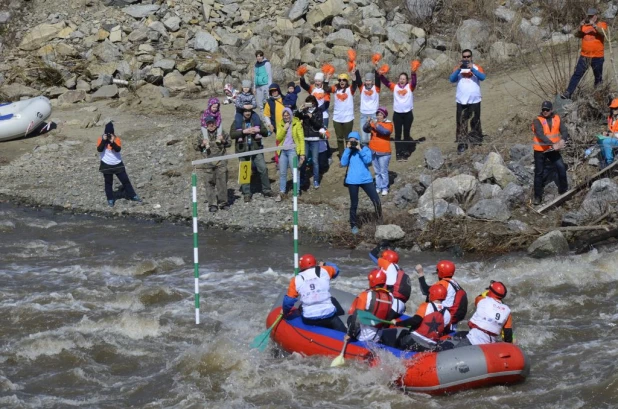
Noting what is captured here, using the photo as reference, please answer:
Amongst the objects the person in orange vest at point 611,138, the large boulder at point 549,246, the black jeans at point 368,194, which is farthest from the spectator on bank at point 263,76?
the large boulder at point 549,246

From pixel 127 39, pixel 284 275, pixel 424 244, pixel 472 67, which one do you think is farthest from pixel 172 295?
pixel 127 39

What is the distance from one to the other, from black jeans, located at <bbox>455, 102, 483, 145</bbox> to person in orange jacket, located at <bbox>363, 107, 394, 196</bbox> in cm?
147

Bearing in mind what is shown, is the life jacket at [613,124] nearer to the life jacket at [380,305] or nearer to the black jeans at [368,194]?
the black jeans at [368,194]

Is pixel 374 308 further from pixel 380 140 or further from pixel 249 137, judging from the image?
pixel 249 137

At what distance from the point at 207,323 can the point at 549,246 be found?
4.73 m

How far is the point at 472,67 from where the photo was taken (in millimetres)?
14289

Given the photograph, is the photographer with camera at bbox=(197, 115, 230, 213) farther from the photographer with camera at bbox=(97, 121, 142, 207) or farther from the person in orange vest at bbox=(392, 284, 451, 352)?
the person in orange vest at bbox=(392, 284, 451, 352)

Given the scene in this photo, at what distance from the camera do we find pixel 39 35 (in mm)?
23062

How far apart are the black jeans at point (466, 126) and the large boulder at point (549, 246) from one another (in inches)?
109

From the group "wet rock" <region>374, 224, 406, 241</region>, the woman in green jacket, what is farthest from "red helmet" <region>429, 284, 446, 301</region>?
the woman in green jacket

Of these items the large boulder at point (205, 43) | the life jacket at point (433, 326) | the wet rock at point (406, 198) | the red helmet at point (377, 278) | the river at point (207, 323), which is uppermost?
the large boulder at point (205, 43)

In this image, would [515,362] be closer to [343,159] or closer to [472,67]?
[343,159]

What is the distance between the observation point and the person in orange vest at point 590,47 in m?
14.3

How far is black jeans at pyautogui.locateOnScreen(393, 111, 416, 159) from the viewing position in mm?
14961
